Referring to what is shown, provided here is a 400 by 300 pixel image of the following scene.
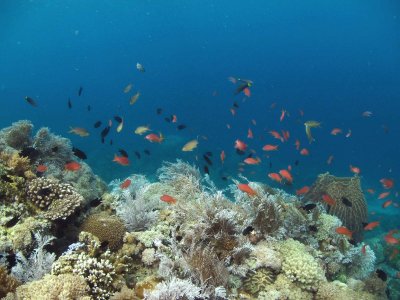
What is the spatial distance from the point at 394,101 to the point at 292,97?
206 ft

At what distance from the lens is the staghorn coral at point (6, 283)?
4.22 m

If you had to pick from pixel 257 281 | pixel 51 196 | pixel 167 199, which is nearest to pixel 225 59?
pixel 167 199

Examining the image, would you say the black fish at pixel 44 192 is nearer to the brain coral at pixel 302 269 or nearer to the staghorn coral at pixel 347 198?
the brain coral at pixel 302 269

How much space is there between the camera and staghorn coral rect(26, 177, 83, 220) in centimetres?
584

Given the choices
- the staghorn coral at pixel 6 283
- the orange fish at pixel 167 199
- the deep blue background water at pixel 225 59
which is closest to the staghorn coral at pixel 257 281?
the orange fish at pixel 167 199

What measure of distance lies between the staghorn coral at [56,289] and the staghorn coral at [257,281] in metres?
2.59

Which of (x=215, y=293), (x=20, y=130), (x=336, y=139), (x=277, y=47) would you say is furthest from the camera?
(x=277, y=47)

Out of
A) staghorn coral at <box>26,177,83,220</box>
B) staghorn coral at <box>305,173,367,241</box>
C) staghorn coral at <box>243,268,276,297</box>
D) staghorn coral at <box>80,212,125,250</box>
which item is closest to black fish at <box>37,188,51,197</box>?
staghorn coral at <box>26,177,83,220</box>

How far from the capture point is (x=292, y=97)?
145125mm

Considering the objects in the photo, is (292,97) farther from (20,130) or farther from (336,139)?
(20,130)

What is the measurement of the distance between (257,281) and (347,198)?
767cm

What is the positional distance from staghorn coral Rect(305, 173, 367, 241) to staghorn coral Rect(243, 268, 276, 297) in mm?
7159

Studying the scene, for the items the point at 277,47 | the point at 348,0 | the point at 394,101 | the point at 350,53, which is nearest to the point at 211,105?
the point at 348,0

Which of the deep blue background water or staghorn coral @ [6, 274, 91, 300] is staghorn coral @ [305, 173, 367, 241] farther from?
the deep blue background water
